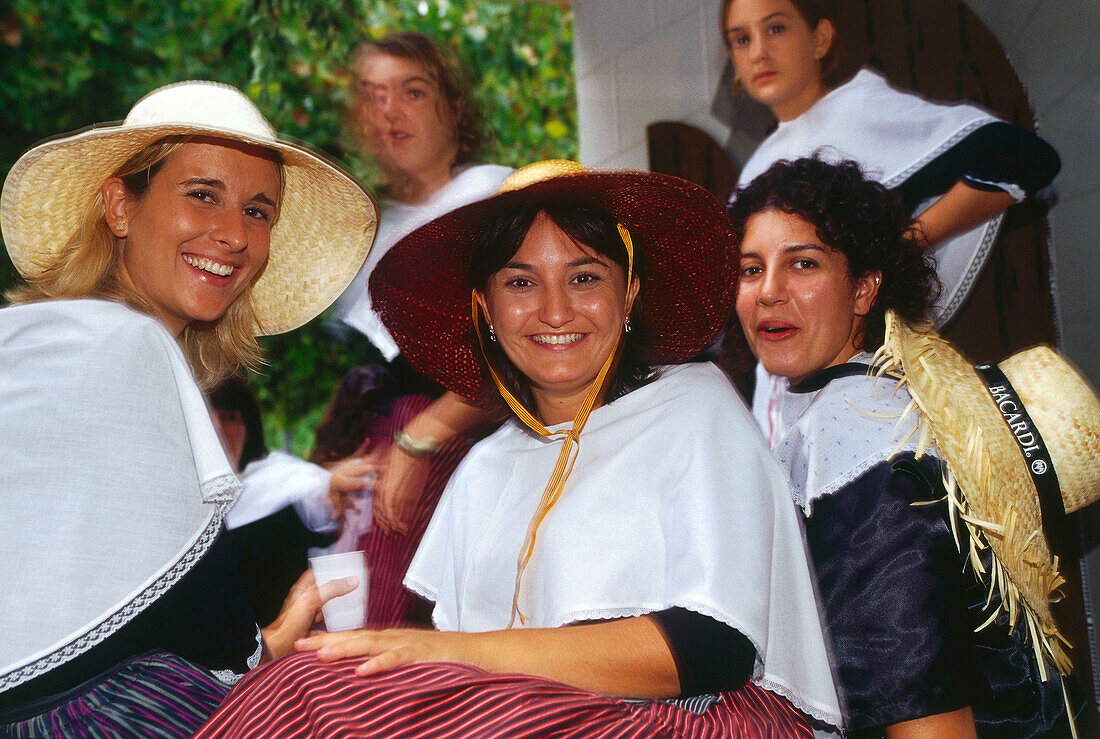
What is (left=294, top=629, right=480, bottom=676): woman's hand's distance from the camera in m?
1.22

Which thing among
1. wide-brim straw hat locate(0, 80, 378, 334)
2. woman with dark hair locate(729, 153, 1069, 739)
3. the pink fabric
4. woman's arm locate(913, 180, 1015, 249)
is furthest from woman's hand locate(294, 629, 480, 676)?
woman's arm locate(913, 180, 1015, 249)

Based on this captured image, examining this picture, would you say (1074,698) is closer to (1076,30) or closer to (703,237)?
(703,237)

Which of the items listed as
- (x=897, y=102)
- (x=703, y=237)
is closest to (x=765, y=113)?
(x=897, y=102)

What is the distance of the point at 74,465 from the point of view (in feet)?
4.46

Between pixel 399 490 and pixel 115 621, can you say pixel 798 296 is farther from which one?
pixel 115 621

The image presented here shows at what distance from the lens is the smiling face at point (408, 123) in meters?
2.01

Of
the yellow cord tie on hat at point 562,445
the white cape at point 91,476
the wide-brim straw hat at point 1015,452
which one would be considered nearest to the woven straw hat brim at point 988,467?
the wide-brim straw hat at point 1015,452

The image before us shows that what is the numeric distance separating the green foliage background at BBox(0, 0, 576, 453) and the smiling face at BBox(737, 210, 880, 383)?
0.56 m

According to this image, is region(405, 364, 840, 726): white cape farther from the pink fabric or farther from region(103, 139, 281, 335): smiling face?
region(103, 139, 281, 335): smiling face

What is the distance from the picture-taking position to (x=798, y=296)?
1.66 meters

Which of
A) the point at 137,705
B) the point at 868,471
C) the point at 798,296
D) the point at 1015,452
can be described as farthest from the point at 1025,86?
the point at 137,705

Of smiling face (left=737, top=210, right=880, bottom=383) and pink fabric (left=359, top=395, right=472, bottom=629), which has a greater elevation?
smiling face (left=737, top=210, right=880, bottom=383)

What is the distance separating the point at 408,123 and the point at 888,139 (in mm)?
947

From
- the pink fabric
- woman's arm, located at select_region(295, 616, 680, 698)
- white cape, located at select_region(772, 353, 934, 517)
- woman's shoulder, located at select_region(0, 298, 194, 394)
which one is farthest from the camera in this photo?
the pink fabric
